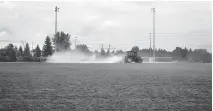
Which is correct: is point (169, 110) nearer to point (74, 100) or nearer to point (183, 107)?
point (183, 107)

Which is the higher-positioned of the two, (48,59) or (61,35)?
(61,35)

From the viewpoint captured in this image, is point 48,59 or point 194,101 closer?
point 194,101

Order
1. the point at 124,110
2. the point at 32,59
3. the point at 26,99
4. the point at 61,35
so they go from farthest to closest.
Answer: the point at 61,35 → the point at 32,59 → the point at 26,99 → the point at 124,110

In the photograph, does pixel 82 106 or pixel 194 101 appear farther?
pixel 194 101

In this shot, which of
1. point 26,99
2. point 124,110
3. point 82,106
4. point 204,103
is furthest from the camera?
point 26,99

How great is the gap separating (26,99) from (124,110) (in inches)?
98.9

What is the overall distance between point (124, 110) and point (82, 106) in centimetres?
91

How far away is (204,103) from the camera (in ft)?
19.1

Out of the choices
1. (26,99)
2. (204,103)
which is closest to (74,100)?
(26,99)

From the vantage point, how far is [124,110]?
506 cm

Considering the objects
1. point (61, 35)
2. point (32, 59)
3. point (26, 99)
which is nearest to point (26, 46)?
point (61, 35)

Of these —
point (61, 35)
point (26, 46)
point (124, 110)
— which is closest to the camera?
point (124, 110)

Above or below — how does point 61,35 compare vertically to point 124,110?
above

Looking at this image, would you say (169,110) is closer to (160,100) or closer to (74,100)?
(160,100)
